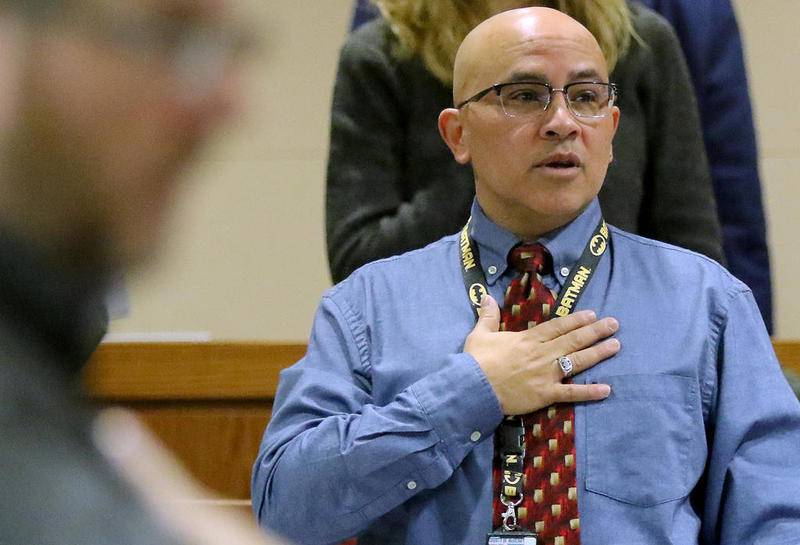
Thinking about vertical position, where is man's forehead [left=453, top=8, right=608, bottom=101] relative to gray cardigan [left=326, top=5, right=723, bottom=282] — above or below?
above

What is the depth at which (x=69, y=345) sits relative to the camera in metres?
0.60

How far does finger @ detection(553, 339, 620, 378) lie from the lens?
1698mm

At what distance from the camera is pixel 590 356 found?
1.70m

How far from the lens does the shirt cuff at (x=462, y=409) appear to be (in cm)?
166

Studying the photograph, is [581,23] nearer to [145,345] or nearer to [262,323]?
[145,345]

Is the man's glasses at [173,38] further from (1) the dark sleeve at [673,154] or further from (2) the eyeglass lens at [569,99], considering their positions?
(1) the dark sleeve at [673,154]

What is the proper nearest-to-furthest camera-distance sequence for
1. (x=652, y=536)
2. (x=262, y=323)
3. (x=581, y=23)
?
(x=652, y=536) < (x=581, y=23) < (x=262, y=323)

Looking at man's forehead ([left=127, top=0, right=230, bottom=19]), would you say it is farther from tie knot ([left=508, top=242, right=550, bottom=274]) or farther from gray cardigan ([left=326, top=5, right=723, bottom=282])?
gray cardigan ([left=326, top=5, right=723, bottom=282])

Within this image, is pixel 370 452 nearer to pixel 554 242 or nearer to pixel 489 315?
pixel 489 315

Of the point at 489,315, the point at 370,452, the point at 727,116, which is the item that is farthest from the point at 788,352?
the point at 370,452

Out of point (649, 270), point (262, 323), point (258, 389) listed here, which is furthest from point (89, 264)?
point (262, 323)

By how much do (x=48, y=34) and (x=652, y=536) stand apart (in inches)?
49.3

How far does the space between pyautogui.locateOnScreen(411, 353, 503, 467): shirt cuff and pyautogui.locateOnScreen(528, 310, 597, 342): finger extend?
0.32 feet

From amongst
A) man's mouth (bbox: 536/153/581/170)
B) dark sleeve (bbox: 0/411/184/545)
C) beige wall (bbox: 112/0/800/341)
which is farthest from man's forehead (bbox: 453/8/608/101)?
beige wall (bbox: 112/0/800/341)
